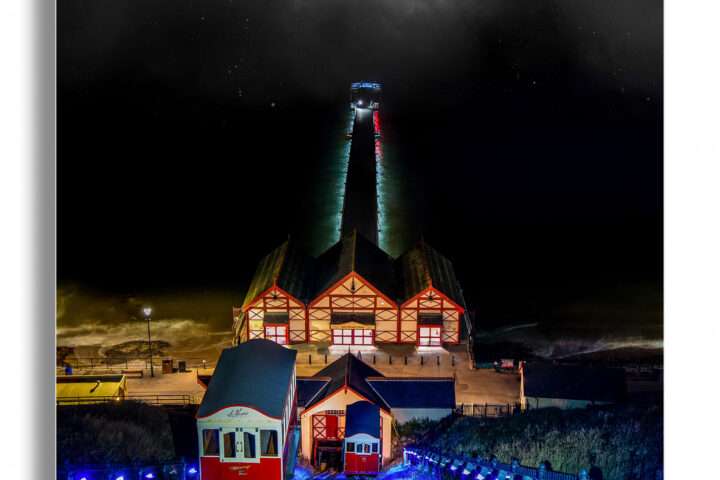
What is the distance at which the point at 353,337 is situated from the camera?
15688 mm

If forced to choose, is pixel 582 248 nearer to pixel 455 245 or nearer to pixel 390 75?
pixel 455 245

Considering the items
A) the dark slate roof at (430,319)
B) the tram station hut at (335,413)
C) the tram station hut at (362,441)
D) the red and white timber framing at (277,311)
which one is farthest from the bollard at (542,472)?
the red and white timber framing at (277,311)

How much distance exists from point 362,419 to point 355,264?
125 inches

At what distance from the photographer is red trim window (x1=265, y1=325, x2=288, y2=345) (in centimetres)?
1557

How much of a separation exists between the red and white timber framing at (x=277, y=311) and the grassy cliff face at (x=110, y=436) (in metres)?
2.38

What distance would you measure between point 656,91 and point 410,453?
7988 millimetres

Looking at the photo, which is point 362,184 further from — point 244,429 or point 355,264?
point 244,429

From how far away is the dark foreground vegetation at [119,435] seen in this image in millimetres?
14039

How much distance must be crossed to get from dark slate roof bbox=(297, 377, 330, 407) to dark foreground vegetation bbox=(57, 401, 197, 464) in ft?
6.25

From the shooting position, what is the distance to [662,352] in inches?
636

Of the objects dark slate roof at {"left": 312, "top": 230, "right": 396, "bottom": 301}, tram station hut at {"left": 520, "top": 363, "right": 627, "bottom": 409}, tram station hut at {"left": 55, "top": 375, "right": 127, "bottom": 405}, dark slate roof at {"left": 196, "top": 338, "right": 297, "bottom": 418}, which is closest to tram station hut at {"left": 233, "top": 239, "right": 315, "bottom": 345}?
dark slate roof at {"left": 312, "top": 230, "right": 396, "bottom": 301}

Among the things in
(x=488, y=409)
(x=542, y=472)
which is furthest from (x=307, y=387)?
(x=542, y=472)

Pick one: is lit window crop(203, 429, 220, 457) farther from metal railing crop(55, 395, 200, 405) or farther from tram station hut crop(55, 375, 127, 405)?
tram station hut crop(55, 375, 127, 405)

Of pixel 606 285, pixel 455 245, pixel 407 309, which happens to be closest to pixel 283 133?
pixel 455 245
